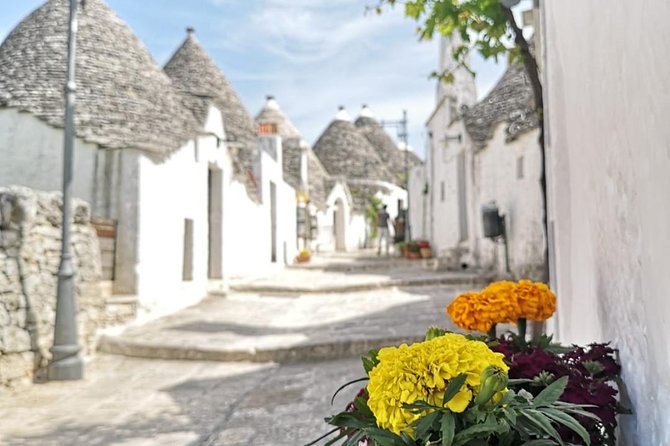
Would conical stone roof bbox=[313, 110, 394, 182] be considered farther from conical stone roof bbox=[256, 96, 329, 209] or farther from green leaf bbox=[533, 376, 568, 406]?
green leaf bbox=[533, 376, 568, 406]

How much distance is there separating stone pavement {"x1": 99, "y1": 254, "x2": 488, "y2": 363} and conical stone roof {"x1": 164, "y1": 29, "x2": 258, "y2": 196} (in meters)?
5.47

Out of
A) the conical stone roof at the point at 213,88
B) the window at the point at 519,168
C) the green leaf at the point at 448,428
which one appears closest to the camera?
the green leaf at the point at 448,428

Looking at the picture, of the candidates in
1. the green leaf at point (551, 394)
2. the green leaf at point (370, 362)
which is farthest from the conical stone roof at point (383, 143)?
the green leaf at point (551, 394)

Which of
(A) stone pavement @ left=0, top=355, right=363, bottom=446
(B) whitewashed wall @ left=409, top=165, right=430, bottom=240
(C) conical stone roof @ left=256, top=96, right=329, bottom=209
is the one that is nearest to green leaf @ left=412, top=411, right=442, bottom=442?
(A) stone pavement @ left=0, top=355, right=363, bottom=446

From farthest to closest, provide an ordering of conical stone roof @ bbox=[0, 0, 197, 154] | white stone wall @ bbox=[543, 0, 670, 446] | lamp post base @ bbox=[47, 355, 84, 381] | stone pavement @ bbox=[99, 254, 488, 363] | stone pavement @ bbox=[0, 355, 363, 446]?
conical stone roof @ bbox=[0, 0, 197, 154]
stone pavement @ bbox=[99, 254, 488, 363]
lamp post base @ bbox=[47, 355, 84, 381]
stone pavement @ bbox=[0, 355, 363, 446]
white stone wall @ bbox=[543, 0, 670, 446]

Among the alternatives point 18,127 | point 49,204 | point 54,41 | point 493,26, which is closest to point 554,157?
point 493,26

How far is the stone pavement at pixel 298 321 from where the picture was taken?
17.4ft

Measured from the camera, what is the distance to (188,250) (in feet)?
28.6

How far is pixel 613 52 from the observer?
64.3 inches

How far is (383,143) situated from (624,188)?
35207mm

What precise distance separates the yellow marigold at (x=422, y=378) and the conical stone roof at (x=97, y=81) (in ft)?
21.0

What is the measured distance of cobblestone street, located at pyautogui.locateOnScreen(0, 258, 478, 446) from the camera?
332 centimetres

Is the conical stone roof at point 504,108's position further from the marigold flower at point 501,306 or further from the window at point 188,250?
the marigold flower at point 501,306

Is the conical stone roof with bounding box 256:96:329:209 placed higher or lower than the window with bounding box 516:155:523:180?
higher
